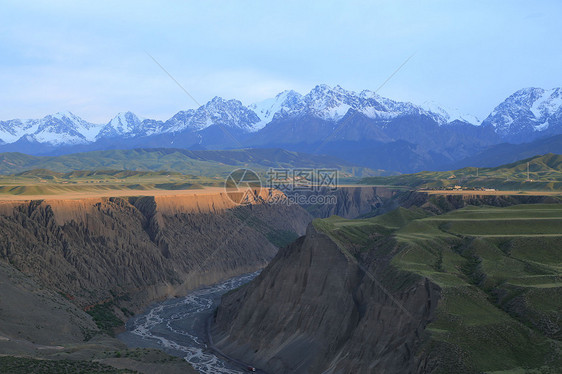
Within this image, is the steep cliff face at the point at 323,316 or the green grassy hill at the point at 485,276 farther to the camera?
the steep cliff face at the point at 323,316

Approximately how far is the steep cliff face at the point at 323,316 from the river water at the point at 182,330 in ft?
11.3

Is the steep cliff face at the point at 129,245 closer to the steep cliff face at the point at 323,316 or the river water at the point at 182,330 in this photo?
the river water at the point at 182,330

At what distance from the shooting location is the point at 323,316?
72.8 meters

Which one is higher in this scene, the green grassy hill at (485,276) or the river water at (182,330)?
the green grassy hill at (485,276)

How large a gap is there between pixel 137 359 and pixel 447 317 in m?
33.1

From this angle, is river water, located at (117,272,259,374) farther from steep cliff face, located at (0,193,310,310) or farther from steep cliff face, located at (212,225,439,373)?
steep cliff face, located at (0,193,310,310)

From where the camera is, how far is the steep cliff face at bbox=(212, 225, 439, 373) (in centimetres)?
6106

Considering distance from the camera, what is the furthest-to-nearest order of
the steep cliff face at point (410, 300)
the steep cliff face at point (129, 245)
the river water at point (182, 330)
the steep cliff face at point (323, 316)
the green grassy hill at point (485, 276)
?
the steep cliff face at point (129, 245), the river water at point (182, 330), the steep cliff face at point (323, 316), the steep cliff face at point (410, 300), the green grassy hill at point (485, 276)

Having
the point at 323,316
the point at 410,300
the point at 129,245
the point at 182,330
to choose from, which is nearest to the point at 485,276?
the point at 410,300

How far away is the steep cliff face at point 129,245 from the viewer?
328ft

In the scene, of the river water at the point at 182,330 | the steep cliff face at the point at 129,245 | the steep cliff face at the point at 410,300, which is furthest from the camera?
the steep cliff face at the point at 129,245

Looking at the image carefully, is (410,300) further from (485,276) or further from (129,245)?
(129,245)

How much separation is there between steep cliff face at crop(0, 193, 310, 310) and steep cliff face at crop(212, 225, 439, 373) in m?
27.7

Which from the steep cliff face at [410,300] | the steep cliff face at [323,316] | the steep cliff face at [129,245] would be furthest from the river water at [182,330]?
the steep cliff face at [129,245]
